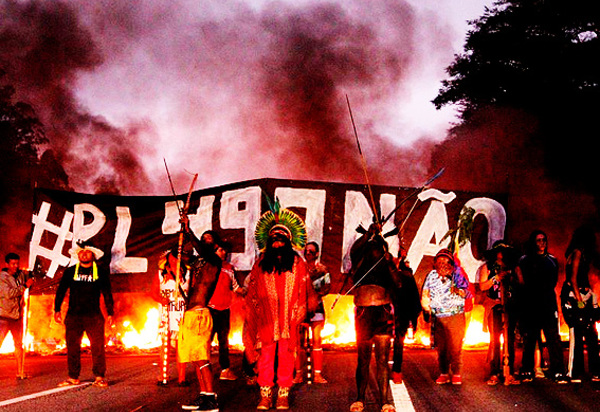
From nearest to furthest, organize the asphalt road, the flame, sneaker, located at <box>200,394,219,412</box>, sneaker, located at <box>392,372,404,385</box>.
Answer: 1. sneaker, located at <box>200,394,219,412</box>
2. the asphalt road
3. sneaker, located at <box>392,372,404,385</box>
4. the flame

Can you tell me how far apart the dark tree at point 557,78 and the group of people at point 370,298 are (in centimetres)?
1058

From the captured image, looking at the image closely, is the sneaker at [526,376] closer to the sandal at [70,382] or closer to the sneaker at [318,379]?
the sneaker at [318,379]

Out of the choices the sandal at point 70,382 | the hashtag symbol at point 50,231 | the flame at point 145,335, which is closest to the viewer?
the sandal at point 70,382

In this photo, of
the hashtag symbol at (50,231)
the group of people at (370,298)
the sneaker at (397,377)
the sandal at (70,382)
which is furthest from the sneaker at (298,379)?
the hashtag symbol at (50,231)

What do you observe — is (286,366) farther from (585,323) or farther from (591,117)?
(591,117)

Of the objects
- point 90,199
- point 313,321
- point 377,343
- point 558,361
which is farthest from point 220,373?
point 90,199

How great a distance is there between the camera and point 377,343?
7.94 m

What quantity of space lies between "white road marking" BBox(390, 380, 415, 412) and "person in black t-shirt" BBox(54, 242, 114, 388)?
385 centimetres

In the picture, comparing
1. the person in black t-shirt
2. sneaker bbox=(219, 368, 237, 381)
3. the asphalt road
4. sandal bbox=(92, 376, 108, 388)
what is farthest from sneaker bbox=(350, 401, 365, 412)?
the person in black t-shirt

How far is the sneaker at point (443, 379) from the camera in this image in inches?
399

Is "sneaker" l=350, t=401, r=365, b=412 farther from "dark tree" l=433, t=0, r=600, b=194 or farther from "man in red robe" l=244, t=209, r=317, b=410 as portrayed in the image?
"dark tree" l=433, t=0, r=600, b=194

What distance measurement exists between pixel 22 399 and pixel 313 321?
158 inches

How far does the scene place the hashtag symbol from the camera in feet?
49.3

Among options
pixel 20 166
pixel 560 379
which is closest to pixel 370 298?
pixel 560 379
